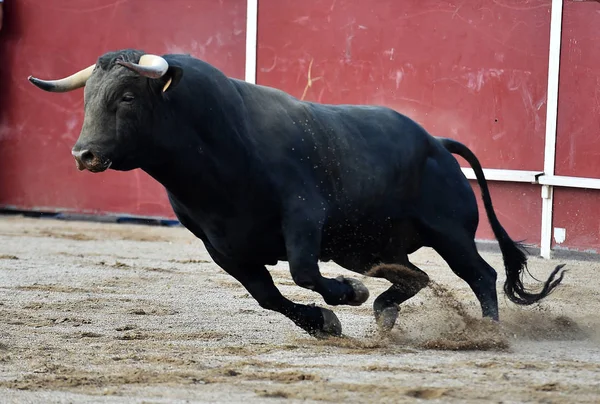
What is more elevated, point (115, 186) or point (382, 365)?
point (115, 186)

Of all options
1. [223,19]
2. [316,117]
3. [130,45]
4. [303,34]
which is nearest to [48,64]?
[130,45]

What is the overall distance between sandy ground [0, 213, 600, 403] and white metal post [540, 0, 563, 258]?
969 millimetres

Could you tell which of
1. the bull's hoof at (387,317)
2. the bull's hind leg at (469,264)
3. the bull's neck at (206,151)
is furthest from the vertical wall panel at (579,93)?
the bull's neck at (206,151)

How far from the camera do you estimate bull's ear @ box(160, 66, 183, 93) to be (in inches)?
207

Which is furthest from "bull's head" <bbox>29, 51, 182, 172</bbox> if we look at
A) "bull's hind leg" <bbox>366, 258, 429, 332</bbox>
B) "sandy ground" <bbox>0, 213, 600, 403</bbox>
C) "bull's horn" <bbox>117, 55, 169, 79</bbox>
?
"bull's hind leg" <bbox>366, 258, 429, 332</bbox>

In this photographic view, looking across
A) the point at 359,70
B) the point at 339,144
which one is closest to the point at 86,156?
the point at 339,144

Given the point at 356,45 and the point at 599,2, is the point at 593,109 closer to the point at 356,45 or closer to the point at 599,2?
the point at 599,2

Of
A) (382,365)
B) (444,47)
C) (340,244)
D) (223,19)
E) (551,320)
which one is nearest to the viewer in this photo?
(382,365)

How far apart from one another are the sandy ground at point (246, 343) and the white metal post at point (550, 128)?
97 centimetres

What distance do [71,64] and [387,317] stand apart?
6950mm

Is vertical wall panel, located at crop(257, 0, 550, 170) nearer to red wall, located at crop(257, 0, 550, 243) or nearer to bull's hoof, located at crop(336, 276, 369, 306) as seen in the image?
red wall, located at crop(257, 0, 550, 243)

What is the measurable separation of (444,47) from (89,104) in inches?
248

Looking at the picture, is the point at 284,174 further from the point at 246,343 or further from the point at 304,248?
the point at 246,343

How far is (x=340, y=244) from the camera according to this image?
20.2 feet
